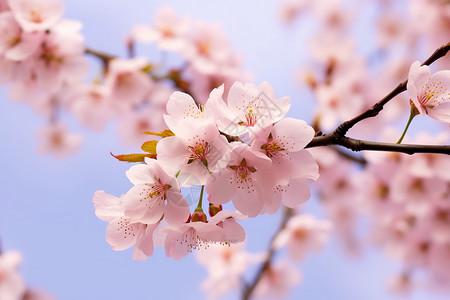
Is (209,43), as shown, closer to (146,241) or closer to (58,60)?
(58,60)

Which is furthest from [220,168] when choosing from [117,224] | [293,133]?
[117,224]

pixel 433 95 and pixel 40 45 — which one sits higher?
pixel 433 95

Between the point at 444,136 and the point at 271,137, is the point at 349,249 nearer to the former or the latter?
the point at 444,136

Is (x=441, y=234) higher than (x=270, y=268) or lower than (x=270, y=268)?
higher

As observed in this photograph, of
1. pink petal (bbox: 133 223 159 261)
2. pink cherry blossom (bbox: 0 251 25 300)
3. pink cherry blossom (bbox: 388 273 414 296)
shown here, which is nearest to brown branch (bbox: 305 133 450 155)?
pink petal (bbox: 133 223 159 261)

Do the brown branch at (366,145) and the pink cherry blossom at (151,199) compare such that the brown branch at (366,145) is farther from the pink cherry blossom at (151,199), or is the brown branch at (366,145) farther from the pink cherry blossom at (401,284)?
the pink cherry blossom at (401,284)

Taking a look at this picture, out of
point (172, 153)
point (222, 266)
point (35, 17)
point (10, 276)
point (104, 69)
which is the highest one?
point (172, 153)

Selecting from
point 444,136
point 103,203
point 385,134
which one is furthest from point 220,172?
point 444,136

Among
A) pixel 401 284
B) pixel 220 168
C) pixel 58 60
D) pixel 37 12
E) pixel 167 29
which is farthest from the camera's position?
pixel 401 284
